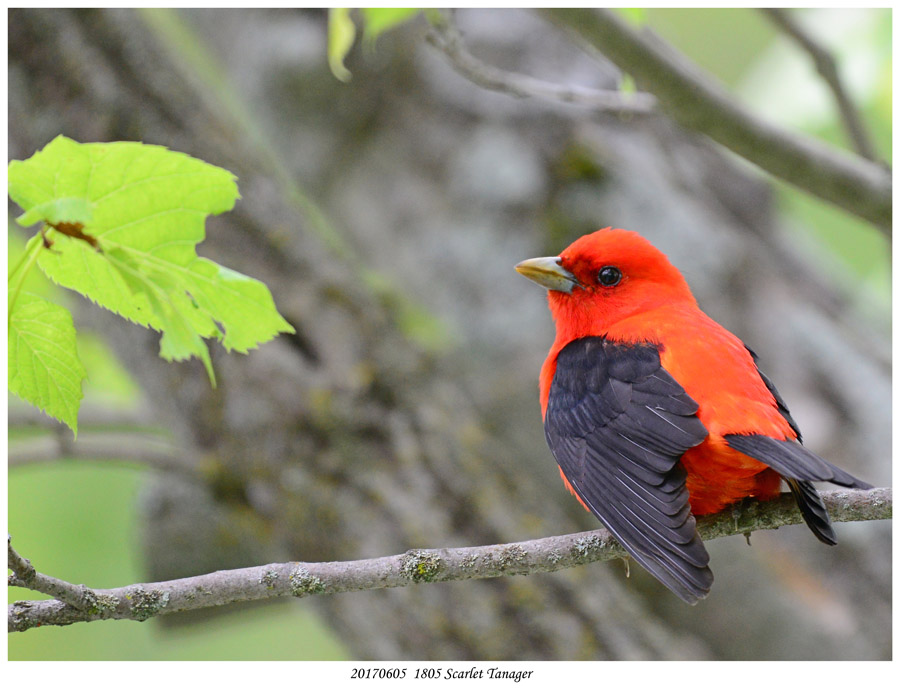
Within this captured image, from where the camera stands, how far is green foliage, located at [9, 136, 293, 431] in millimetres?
1182

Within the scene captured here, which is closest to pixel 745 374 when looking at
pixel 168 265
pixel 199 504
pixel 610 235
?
pixel 610 235

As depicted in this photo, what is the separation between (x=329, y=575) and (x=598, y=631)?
168 centimetres

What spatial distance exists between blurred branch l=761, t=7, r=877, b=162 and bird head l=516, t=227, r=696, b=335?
0.96m

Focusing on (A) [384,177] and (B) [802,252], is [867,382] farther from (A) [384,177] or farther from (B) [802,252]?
(A) [384,177]

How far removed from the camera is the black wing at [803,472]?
1.33m

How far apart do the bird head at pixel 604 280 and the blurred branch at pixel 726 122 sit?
458mm

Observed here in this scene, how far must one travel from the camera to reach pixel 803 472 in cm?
133

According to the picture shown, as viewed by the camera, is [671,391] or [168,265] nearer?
[168,265]

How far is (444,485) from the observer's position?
9.14 feet

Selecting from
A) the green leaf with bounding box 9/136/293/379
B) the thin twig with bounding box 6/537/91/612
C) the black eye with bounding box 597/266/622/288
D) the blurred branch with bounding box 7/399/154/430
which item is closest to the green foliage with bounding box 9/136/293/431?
the green leaf with bounding box 9/136/293/379

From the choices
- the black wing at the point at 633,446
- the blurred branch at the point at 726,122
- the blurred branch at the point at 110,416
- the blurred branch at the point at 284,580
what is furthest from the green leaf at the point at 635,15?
the blurred branch at the point at 110,416

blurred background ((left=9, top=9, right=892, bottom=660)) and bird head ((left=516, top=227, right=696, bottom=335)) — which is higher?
bird head ((left=516, top=227, right=696, bottom=335))

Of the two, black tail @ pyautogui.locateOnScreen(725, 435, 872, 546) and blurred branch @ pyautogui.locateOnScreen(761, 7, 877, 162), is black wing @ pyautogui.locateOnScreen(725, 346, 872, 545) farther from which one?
blurred branch @ pyautogui.locateOnScreen(761, 7, 877, 162)

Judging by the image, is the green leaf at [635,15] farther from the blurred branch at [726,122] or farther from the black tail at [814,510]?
the black tail at [814,510]
